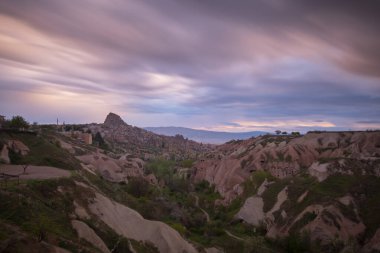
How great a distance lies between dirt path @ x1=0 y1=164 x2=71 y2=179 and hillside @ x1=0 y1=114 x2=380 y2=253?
0.31 ft

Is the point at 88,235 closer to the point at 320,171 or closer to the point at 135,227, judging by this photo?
the point at 135,227

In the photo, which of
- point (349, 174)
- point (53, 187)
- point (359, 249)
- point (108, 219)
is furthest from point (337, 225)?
point (53, 187)

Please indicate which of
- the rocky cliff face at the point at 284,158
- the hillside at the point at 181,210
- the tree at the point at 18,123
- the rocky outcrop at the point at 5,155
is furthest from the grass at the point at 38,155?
the rocky cliff face at the point at 284,158

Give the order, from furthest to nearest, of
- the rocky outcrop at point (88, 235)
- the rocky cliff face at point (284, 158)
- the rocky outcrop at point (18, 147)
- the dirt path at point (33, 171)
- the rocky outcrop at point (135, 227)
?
the rocky cliff face at point (284, 158), the rocky outcrop at point (18, 147), the dirt path at point (33, 171), the rocky outcrop at point (135, 227), the rocky outcrop at point (88, 235)

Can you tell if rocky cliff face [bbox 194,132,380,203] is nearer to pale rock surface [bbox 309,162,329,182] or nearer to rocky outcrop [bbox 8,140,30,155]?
pale rock surface [bbox 309,162,329,182]

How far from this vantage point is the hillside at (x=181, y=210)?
782 inches

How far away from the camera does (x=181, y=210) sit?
49844 mm

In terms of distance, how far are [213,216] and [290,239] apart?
18.7 meters

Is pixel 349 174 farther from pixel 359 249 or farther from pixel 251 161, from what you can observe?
pixel 251 161

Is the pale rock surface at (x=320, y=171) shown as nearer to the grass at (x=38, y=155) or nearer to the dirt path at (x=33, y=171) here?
the grass at (x=38, y=155)

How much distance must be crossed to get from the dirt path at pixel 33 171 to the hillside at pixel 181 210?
10 cm

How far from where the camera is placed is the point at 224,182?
74.4m

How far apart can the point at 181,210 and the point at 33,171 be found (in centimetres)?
2353

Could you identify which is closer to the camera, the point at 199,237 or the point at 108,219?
the point at 108,219
